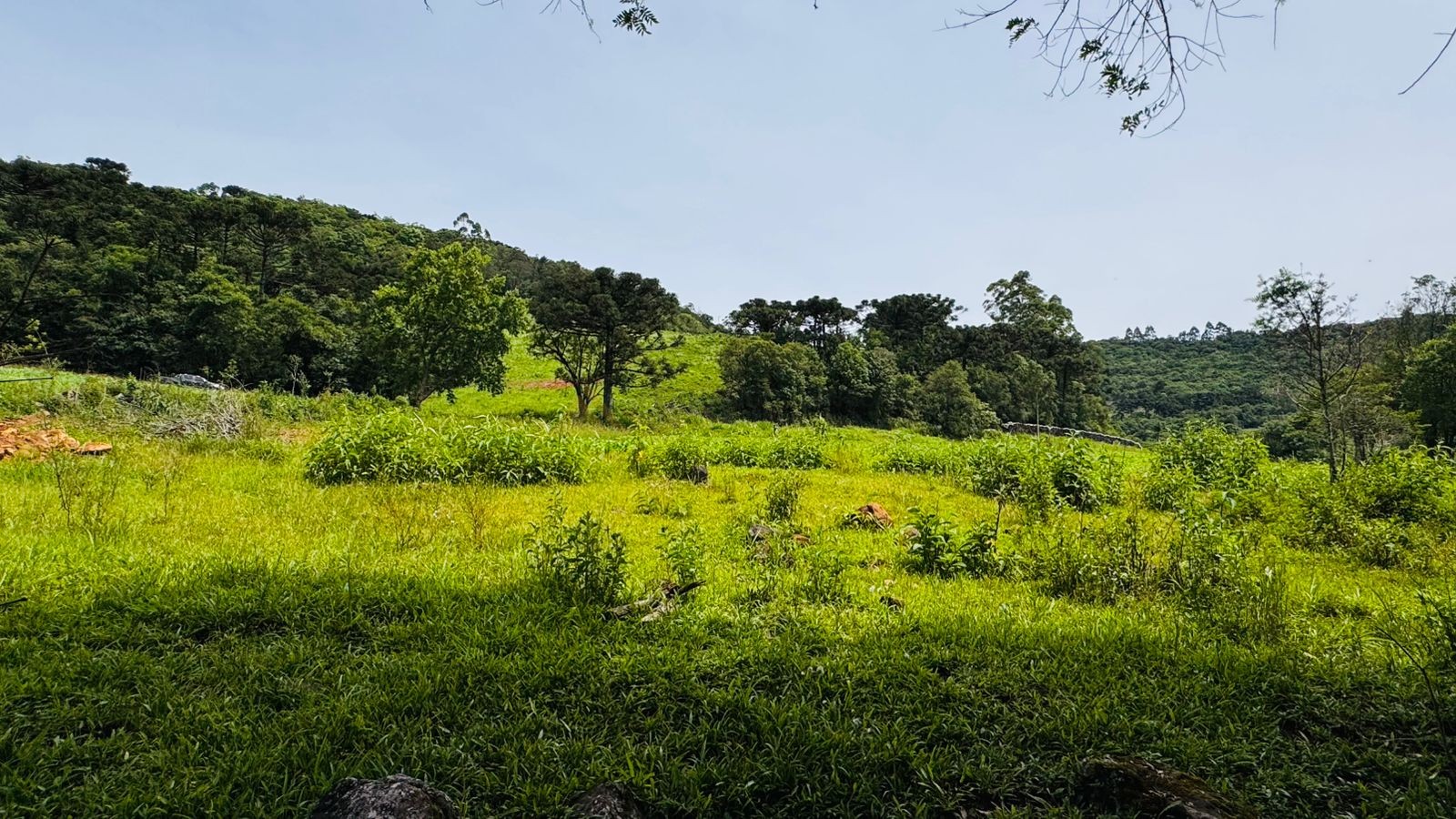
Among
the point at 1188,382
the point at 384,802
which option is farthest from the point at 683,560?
the point at 1188,382

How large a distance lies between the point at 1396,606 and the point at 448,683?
6916 mm

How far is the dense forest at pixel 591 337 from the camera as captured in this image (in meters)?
15.0

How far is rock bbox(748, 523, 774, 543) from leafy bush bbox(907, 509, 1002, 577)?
58.8 inches

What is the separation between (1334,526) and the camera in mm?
7113

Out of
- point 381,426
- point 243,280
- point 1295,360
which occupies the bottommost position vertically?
point 381,426

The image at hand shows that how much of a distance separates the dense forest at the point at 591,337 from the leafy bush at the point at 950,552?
229 inches

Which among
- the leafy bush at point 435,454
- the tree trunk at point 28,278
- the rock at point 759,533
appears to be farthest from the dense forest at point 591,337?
the rock at point 759,533

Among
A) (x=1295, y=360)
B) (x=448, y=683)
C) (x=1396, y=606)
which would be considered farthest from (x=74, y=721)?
(x=1295, y=360)

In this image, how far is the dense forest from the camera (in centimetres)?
1502

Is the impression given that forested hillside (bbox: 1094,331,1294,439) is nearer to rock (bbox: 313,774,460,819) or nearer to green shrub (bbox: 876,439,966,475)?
green shrub (bbox: 876,439,966,475)

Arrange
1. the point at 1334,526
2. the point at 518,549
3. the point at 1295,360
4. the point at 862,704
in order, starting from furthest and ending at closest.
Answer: the point at 1295,360 → the point at 1334,526 → the point at 518,549 → the point at 862,704

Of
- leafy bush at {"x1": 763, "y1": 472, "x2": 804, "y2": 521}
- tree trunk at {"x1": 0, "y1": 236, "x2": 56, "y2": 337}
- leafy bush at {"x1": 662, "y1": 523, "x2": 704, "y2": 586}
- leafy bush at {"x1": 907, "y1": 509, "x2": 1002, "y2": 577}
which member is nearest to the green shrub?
leafy bush at {"x1": 763, "y1": 472, "x2": 804, "y2": 521}

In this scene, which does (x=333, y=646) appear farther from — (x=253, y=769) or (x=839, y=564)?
(x=839, y=564)

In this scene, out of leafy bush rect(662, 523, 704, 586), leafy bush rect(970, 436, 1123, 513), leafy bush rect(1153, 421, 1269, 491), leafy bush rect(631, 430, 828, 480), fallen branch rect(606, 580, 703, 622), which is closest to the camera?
fallen branch rect(606, 580, 703, 622)
